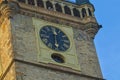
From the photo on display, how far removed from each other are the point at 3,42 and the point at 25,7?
2.35m

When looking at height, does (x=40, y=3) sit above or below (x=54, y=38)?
above

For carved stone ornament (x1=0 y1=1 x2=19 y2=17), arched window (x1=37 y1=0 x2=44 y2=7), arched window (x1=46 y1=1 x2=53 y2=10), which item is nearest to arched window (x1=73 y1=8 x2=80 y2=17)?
arched window (x1=46 y1=1 x2=53 y2=10)

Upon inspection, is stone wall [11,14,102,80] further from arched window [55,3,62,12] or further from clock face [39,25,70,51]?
arched window [55,3,62,12]

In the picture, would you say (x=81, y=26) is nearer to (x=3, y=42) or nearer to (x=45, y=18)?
(x=45, y=18)

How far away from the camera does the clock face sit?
28.0 meters

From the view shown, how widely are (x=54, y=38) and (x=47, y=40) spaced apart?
43 cm

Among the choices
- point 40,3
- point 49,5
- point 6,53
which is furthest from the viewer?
point 49,5

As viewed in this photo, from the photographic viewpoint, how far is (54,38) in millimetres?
28391

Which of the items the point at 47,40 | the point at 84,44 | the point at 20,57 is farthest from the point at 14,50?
the point at 84,44

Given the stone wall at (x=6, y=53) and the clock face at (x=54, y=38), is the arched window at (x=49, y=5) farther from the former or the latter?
the stone wall at (x=6, y=53)

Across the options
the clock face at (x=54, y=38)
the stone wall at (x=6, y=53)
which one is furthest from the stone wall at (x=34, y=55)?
Answer: the clock face at (x=54, y=38)

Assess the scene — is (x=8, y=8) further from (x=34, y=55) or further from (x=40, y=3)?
(x=34, y=55)

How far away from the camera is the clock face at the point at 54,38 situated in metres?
28.0

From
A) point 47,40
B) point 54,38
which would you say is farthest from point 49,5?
point 47,40
